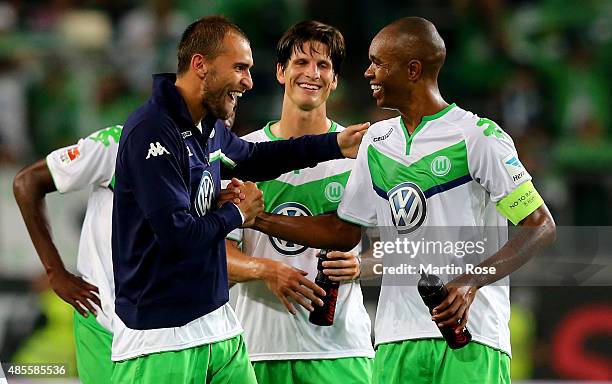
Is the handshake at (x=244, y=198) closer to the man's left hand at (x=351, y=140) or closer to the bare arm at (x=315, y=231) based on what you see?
the bare arm at (x=315, y=231)

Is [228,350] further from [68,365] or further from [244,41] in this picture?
[68,365]

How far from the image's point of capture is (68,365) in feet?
24.6

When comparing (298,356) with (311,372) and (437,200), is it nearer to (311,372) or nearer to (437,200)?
(311,372)

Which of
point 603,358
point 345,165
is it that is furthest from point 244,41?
point 603,358

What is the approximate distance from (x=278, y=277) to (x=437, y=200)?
1.01 meters

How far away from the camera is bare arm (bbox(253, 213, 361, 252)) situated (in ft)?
15.7

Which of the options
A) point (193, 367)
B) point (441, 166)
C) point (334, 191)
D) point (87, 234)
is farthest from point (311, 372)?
point (441, 166)

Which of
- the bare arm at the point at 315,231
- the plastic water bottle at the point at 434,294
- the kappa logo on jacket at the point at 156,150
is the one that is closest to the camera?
the kappa logo on jacket at the point at 156,150

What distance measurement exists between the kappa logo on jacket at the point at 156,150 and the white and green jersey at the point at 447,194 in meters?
0.97

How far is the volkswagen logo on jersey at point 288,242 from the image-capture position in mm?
5098

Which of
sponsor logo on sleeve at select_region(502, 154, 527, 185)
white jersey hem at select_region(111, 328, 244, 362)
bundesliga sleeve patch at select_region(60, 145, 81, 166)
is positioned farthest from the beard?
bundesliga sleeve patch at select_region(60, 145, 81, 166)

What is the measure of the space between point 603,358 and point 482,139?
419 cm

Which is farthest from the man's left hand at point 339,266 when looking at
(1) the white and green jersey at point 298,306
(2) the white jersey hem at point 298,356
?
(2) the white jersey hem at point 298,356

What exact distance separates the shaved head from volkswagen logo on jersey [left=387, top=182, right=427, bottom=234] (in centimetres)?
47
